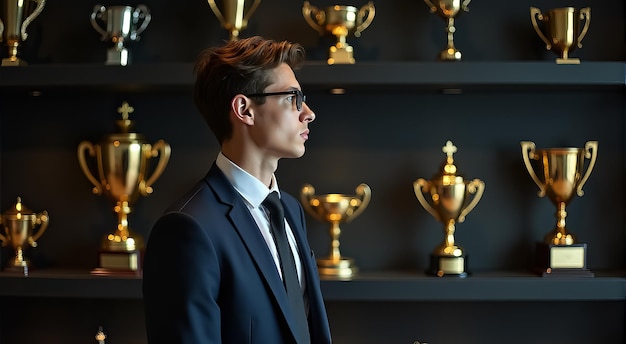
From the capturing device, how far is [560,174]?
8.73 feet

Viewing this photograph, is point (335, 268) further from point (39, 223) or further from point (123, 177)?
point (39, 223)

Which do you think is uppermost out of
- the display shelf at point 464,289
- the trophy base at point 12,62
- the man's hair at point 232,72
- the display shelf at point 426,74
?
the trophy base at point 12,62

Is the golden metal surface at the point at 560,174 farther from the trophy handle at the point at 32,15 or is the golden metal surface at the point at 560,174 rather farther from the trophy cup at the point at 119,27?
the trophy handle at the point at 32,15

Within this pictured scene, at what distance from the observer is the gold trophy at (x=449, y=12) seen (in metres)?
2.67

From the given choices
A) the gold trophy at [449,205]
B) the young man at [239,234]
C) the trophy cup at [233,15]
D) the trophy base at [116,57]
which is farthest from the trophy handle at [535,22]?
the trophy base at [116,57]

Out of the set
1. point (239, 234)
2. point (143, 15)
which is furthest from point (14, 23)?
point (239, 234)

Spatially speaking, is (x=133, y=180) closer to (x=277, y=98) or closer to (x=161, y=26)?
(x=161, y=26)

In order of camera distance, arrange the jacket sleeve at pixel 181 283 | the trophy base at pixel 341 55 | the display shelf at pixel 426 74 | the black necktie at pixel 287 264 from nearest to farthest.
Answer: the jacket sleeve at pixel 181 283, the black necktie at pixel 287 264, the display shelf at pixel 426 74, the trophy base at pixel 341 55

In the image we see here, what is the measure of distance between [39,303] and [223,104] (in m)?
1.63

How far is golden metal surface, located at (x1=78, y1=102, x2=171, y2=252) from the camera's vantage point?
107 inches

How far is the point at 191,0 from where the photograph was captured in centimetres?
289

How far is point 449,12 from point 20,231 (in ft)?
5.23

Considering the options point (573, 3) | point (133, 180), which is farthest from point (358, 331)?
point (573, 3)

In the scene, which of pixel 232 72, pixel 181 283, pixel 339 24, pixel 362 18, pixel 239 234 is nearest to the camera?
pixel 181 283
